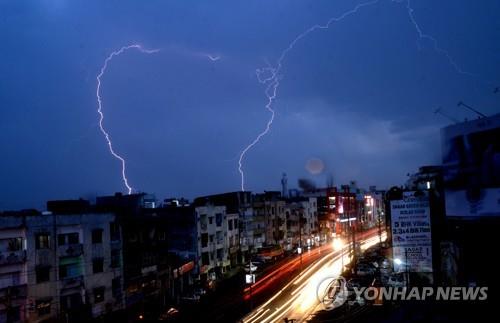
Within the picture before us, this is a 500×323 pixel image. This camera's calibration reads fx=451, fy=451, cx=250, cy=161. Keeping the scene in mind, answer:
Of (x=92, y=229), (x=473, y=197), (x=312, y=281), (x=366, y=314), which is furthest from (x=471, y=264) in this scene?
(x=92, y=229)

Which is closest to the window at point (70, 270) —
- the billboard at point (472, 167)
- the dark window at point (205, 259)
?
the dark window at point (205, 259)

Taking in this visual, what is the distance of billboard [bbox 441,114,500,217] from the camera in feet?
97.7

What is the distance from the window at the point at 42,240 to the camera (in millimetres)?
30906

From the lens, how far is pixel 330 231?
8594cm

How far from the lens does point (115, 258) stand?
36.0 meters

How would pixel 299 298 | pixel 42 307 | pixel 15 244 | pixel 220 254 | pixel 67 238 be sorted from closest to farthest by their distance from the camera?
pixel 15 244 → pixel 42 307 → pixel 67 238 → pixel 299 298 → pixel 220 254

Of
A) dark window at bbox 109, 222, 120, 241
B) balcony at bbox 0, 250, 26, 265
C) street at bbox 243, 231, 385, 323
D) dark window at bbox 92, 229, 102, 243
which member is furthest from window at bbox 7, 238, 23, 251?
street at bbox 243, 231, 385, 323

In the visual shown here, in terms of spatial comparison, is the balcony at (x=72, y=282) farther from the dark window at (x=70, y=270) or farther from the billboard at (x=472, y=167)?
the billboard at (x=472, y=167)

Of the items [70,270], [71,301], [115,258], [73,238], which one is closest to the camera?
[71,301]

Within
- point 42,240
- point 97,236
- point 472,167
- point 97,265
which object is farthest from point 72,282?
point 472,167

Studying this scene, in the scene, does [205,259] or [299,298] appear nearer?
[299,298]

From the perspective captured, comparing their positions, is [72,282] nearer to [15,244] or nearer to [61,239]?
[61,239]

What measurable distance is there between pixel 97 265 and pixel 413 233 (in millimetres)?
23908

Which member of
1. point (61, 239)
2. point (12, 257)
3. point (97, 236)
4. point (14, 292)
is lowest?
point (14, 292)
